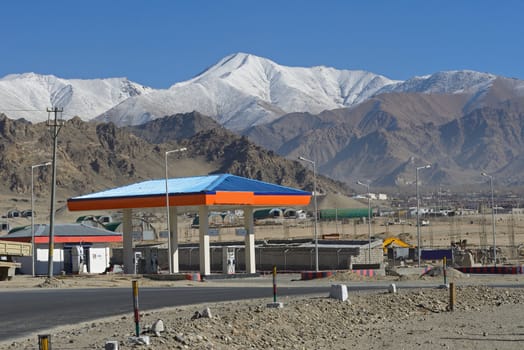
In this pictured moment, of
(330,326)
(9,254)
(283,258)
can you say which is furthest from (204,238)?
→ (330,326)

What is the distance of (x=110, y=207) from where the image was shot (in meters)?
60.5

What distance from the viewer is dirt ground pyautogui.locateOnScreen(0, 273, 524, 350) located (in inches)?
898

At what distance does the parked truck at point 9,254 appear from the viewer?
177 ft

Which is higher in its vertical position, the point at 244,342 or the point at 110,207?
the point at 110,207

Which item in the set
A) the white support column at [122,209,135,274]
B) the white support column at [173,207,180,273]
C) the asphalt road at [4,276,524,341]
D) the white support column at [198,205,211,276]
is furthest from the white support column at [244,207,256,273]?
the asphalt road at [4,276,524,341]

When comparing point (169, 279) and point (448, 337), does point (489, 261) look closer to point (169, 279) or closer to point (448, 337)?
point (169, 279)

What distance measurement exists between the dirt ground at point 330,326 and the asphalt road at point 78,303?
1.16 metres

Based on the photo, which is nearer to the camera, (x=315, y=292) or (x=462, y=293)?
(x=462, y=293)

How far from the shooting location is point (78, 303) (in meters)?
34.2

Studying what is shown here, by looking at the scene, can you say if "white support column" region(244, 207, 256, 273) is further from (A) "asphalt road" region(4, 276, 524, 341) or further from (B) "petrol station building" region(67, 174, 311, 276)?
(A) "asphalt road" region(4, 276, 524, 341)

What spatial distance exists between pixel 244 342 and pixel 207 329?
36.0 inches

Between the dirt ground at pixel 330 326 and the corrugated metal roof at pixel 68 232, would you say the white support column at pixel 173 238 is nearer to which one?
the corrugated metal roof at pixel 68 232

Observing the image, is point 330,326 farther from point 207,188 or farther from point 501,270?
point 501,270

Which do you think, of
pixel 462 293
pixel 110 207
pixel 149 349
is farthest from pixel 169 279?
pixel 149 349
